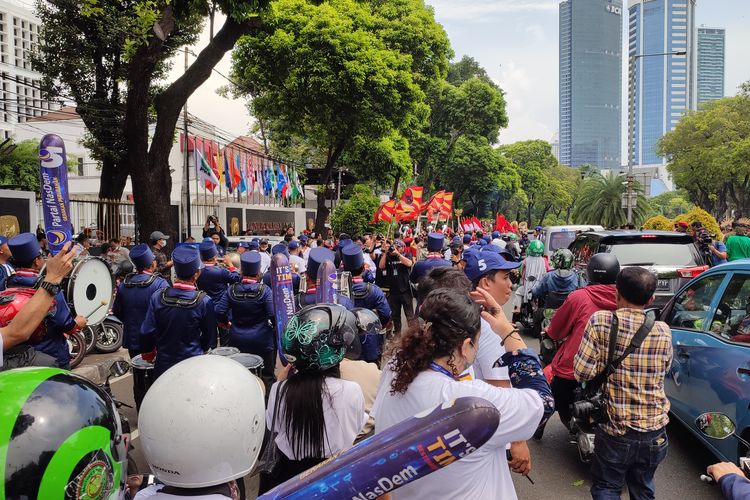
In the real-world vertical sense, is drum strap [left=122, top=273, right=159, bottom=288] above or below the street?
above

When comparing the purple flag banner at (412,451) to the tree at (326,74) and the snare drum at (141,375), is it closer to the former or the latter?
the snare drum at (141,375)

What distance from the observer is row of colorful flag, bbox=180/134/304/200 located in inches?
827

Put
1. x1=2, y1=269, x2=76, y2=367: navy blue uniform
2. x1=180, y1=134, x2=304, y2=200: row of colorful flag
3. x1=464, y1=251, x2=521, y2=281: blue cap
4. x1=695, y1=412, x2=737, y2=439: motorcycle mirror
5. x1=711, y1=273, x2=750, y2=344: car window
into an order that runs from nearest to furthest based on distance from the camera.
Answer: x1=695, y1=412, x2=737, y2=439: motorcycle mirror, x1=464, y1=251, x2=521, y2=281: blue cap, x1=711, y1=273, x2=750, y2=344: car window, x1=2, y1=269, x2=76, y2=367: navy blue uniform, x1=180, y1=134, x2=304, y2=200: row of colorful flag

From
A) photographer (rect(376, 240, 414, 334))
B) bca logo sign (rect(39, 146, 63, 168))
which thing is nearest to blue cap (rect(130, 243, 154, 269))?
bca logo sign (rect(39, 146, 63, 168))

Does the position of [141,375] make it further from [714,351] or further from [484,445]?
[714,351]

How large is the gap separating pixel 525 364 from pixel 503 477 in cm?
41

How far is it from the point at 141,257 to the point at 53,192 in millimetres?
2862

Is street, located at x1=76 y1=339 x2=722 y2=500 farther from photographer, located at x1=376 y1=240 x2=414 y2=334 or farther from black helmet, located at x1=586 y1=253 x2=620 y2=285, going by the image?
photographer, located at x1=376 y1=240 x2=414 y2=334

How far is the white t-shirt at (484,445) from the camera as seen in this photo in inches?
78.5

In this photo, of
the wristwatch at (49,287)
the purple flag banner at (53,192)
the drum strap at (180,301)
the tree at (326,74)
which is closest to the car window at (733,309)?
the drum strap at (180,301)

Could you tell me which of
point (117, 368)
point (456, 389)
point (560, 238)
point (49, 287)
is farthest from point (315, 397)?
point (560, 238)

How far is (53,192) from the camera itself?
8156 millimetres

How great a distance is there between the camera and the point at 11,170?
4447 cm

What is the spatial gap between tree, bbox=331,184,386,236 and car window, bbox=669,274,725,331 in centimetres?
2341
